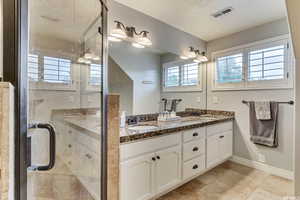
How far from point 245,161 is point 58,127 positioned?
286 cm

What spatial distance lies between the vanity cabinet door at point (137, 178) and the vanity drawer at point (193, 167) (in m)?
0.53

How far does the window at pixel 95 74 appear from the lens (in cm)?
138

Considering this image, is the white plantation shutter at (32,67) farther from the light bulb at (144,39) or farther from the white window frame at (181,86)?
the white window frame at (181,86)

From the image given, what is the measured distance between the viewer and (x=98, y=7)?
133 cm

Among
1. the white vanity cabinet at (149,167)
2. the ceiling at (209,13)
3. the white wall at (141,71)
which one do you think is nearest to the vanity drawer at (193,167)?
the white vanity cabinet at (149,167)

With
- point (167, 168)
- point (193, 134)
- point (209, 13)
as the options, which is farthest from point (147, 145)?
point (209, 13)

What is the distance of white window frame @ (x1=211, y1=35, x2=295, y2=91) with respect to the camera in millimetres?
2248

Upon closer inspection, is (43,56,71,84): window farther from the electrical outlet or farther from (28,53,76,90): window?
the electrical outlet

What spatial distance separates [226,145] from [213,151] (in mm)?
465

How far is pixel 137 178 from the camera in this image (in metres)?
1.48

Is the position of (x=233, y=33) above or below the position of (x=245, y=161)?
above

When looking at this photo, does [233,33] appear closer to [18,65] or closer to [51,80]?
[51,80]

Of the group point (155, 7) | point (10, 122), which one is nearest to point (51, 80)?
point (10, 122)

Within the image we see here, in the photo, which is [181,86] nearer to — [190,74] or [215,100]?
[190,74]
